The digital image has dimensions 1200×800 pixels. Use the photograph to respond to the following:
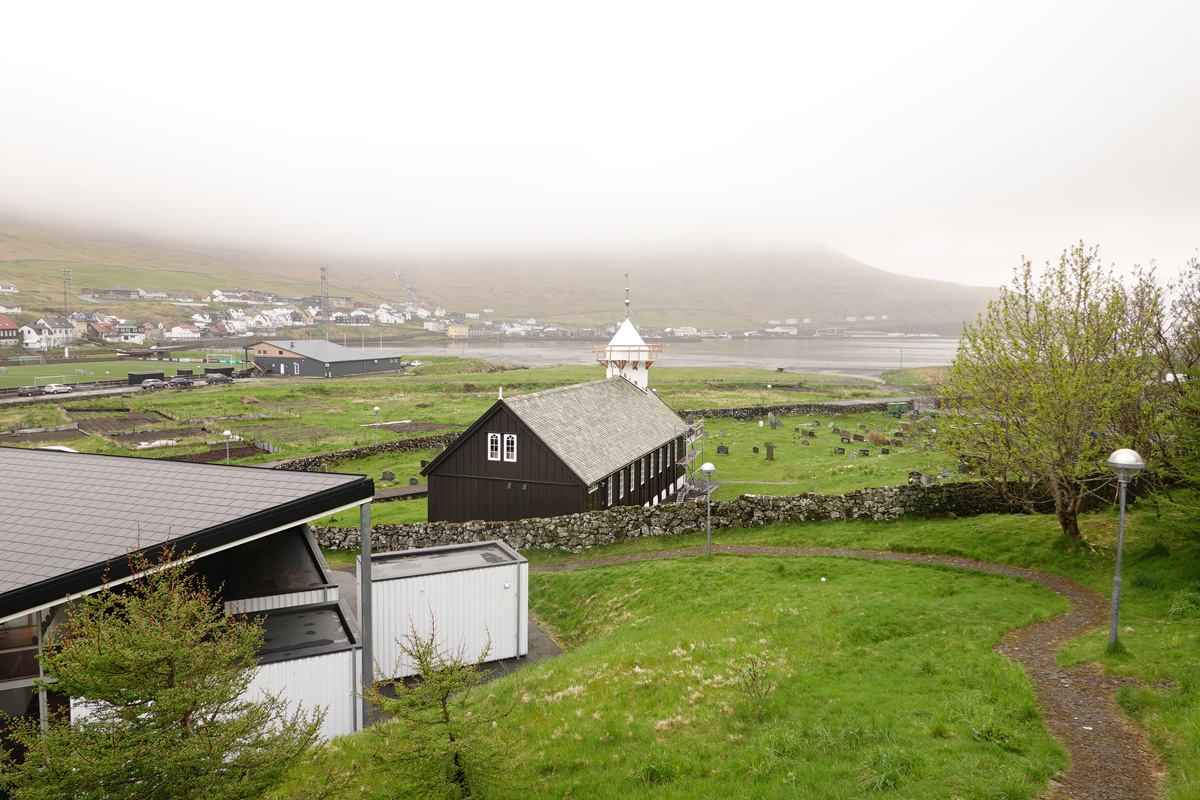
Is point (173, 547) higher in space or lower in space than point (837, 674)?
higher

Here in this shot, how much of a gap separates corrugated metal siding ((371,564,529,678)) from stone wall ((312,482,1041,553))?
7.64 m

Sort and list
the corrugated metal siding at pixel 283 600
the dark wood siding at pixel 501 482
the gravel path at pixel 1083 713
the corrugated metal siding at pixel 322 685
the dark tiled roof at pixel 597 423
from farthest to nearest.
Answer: the dark tiled roof at pixel 597 423, the dark wood siding at pixel 501 482, the corrugated metal siding at pixel 283 600, the corrugated metal siding at pixel 322 685, the gravel path at pixel 1083 713

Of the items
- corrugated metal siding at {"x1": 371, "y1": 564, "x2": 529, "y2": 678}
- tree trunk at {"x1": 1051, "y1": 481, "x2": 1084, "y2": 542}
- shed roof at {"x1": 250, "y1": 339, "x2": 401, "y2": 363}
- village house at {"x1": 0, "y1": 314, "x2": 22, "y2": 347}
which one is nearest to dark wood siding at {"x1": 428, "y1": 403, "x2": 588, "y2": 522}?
corrugated metal siding at {"x1": 371, "y1": 564, "x2": 529, "y2": 678}

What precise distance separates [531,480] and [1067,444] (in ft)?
63.5

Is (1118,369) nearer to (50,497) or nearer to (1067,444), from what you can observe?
(1067,444)

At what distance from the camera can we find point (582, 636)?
20109mm

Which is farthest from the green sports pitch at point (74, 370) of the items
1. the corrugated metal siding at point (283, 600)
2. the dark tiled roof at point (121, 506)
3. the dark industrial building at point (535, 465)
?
the corrugated metal siding at point (283, 600)

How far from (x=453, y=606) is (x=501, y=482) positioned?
10.7 m

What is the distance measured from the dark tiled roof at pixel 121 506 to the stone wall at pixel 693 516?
38.6 ft

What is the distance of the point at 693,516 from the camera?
90.7 feet

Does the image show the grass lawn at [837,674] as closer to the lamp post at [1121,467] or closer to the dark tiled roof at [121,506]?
the lamp post at [1121,467]

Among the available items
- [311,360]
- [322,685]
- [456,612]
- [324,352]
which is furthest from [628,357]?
[324,352]

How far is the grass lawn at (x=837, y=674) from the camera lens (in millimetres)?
9352

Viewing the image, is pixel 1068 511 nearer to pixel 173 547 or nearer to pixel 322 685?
pixel 322 685
